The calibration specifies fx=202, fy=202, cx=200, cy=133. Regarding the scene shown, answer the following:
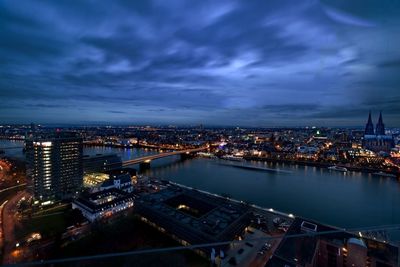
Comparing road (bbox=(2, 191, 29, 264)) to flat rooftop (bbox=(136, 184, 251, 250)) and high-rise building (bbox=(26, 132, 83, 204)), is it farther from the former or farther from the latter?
flat rooftop (bbox=(136, 184, 251, 250))

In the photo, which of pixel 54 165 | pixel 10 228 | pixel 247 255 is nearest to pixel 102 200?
pixel 10 228

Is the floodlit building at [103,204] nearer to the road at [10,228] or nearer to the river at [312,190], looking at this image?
the road at [10,228]

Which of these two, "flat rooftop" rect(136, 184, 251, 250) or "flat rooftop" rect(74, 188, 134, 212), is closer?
"flat rooftop" rect(136, 184, 251, 250)

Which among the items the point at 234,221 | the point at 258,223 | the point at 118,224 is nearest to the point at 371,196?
the point at 258,223

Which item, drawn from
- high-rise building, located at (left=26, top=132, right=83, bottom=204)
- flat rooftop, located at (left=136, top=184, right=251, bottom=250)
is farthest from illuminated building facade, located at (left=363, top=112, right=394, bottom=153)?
high-rise building, located at (left=26, top=132, right=83, bottom=204)

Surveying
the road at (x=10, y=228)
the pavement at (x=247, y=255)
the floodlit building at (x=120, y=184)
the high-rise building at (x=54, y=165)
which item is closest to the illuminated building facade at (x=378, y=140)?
the pavement at (x=247, y=255)

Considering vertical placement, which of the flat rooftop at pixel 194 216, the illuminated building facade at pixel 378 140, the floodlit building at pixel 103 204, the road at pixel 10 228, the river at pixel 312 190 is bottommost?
the river at pixel 312 190

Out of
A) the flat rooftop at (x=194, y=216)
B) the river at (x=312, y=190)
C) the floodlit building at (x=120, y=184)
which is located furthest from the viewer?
the floodlit building at (x=120, y=184)
